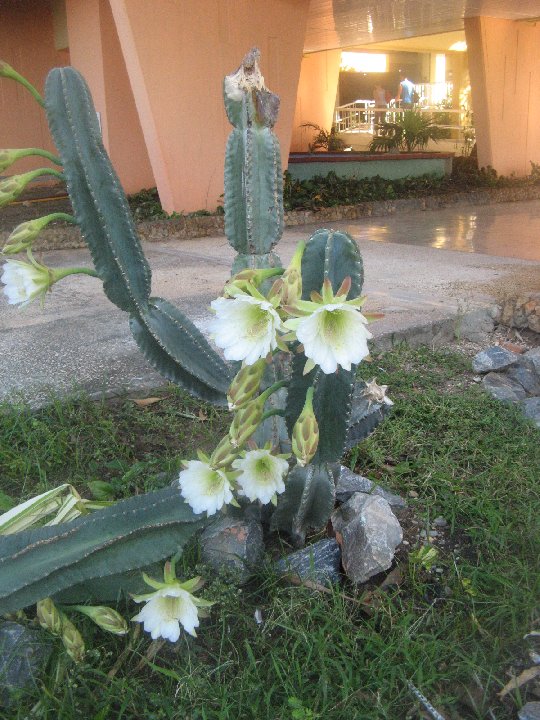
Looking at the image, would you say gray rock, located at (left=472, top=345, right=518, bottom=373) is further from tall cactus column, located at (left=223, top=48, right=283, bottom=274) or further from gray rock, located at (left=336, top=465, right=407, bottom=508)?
tall cactus column, located at (left=223, top=48, right=283, bottom=274)

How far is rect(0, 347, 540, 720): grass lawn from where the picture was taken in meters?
1.70

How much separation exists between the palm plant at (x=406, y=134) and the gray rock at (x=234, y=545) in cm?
1299

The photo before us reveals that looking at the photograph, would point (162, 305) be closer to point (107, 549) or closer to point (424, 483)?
point (107, 549)

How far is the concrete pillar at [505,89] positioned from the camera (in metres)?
11.8

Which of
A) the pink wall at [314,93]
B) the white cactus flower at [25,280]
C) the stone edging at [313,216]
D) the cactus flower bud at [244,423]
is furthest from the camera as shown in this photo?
the pink wall at [314,93]

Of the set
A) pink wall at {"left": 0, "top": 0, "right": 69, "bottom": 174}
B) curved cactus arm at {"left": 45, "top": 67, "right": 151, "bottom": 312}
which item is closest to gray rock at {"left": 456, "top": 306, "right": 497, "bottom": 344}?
curved cactus arm at {"left": 45, "top": 67, "right": 151, "bottom": 312}

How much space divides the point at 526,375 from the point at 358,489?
1.51 m

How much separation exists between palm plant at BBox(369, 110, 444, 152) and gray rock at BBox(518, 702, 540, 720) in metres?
13.4

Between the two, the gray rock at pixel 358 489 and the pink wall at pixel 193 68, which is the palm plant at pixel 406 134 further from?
the gray rock at pixel 358 489

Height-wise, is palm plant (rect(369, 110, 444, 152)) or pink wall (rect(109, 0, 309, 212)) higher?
pink wall (rect(109, 0, 309, 212))

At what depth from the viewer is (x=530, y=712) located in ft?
5.24

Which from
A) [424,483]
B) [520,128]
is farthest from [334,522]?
[520,128]

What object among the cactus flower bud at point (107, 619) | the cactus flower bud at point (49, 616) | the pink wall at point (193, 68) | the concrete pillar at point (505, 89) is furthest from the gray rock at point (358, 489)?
the concrete pillar at point (505, 89)

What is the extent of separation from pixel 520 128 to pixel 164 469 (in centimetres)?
1153
